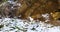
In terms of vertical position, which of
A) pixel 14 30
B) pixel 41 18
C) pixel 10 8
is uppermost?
pixel 10 8

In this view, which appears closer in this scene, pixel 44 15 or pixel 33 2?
pixel 44 15

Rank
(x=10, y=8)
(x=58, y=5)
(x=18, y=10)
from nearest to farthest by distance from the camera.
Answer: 1. (x=58, y=5)
2. (x=18, y=10)
3. (x=10, y=8)

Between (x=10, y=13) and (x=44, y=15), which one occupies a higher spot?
(x=10, y=13)

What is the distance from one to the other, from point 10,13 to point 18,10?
0.77m

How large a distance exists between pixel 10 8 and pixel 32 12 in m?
2.67

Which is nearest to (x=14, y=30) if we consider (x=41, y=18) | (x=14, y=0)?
(x=41, y=18)

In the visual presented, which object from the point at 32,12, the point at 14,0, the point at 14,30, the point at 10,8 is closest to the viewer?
the point at 14,30

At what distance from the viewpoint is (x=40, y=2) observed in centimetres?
783

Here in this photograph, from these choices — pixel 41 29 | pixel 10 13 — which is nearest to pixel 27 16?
pixel 10 13

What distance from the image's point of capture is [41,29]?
6.04 metres

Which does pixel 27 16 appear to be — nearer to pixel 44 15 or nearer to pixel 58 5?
pixel 44 15

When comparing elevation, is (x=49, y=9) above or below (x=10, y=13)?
below

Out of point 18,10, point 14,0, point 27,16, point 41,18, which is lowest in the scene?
point 41,18

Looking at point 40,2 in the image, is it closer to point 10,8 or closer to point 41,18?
point 41,18
